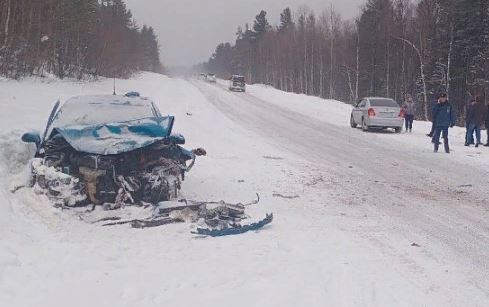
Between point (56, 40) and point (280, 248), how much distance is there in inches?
1392

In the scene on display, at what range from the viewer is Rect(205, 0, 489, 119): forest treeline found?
41344 millimetres

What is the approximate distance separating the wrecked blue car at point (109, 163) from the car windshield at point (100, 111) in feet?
0.65

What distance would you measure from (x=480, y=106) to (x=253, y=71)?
96.5 m

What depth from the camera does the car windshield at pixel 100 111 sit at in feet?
27.9

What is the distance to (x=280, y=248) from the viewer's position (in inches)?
237

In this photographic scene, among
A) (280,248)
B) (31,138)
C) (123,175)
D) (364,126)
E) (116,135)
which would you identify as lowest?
(280,248)

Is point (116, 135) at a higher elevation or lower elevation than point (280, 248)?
higher

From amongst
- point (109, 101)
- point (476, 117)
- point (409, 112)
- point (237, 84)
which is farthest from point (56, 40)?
point (109, 101)

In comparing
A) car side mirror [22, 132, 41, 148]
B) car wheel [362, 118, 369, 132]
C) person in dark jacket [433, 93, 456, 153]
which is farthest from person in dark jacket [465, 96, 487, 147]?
car side mirror [22, 132, 41, 148]

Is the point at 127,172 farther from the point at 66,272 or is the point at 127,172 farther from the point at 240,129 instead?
the point at 240,129

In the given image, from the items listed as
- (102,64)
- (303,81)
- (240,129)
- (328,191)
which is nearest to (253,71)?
(303,81)

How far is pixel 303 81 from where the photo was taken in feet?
265

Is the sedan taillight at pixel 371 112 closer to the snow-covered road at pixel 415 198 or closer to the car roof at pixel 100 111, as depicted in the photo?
the snow-covered road at pixel 415 198

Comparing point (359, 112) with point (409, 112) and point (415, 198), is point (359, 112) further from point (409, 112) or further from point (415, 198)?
point (415, 198)
